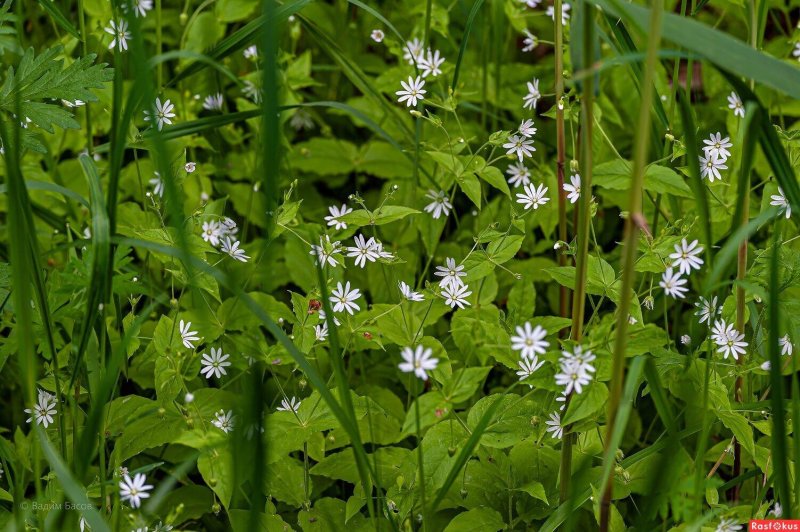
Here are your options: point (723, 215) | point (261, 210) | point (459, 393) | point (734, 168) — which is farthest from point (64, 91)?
point (734, 168)

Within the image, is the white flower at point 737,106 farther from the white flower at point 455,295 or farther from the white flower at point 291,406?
the white flower at point 291,406

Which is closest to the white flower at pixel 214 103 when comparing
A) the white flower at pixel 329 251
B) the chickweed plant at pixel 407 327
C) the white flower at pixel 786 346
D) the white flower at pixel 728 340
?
the chickweed plant at pixel 407 327

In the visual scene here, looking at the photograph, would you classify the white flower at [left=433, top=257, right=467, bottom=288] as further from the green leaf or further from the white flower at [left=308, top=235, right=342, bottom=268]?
the green leaf

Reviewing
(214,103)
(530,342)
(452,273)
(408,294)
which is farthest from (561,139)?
(214,103)

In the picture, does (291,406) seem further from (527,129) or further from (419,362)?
(527,129)

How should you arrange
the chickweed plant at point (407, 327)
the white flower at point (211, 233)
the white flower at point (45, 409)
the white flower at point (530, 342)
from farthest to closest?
the white flower at point (211, 233) < the white flower at point (45, 409) < the white flower at point (530, 342) < the chickweed plant at point (407, 327)

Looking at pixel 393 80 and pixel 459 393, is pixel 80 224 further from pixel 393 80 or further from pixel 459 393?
pixel 459 393

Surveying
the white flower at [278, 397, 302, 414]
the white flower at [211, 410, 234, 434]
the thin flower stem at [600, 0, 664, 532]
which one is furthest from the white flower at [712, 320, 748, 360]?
the white flower at [211, 410, 234, 434]

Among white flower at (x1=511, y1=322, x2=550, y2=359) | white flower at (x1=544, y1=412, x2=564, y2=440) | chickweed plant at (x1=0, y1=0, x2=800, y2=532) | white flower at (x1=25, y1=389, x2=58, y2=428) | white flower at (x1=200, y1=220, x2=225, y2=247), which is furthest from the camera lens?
white flower at (x1=200, y1=220, x2=225, y2=247)
